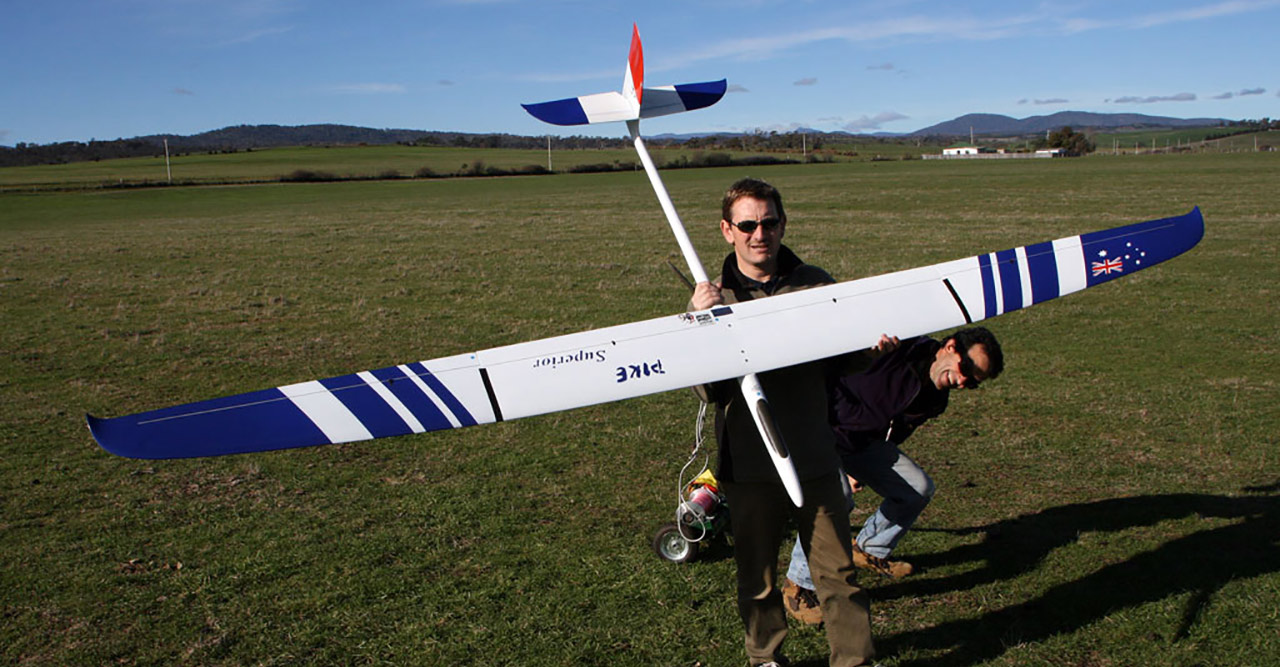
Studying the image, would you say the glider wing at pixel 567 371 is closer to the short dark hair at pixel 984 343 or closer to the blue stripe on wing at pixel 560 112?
the short dark hair at pixel 984 343

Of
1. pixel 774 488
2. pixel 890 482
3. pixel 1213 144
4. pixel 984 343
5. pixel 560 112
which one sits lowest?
pixel 890 482

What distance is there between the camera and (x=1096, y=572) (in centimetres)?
494

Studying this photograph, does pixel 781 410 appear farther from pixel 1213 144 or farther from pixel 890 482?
pixel 1213 144

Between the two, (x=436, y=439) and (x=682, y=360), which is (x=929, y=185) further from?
(x=682, y=360)

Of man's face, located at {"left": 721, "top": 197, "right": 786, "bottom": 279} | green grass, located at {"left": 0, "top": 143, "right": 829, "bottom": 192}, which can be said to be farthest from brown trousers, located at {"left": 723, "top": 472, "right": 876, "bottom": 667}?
green grass, located at {"left": 0, "top": 143, "right": 829, "bottom": 192}

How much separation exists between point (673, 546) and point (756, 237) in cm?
230

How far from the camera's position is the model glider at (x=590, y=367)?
142 inches

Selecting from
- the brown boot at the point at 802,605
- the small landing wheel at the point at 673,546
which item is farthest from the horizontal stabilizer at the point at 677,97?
the brown boot at the point at 802,605

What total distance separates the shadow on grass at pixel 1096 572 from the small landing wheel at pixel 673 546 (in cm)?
111

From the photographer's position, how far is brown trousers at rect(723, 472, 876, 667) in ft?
11.8

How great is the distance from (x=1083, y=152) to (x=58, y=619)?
115 metres

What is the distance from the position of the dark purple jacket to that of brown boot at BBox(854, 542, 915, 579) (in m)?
0.81

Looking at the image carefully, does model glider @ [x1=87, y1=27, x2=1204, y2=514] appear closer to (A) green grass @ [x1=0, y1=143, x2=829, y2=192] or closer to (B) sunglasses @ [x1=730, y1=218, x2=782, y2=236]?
(B) sunglasses @ [x1=730, y1=218, x2=782, y2=236]

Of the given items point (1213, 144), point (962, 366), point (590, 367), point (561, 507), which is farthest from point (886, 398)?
point (1213, 144)
